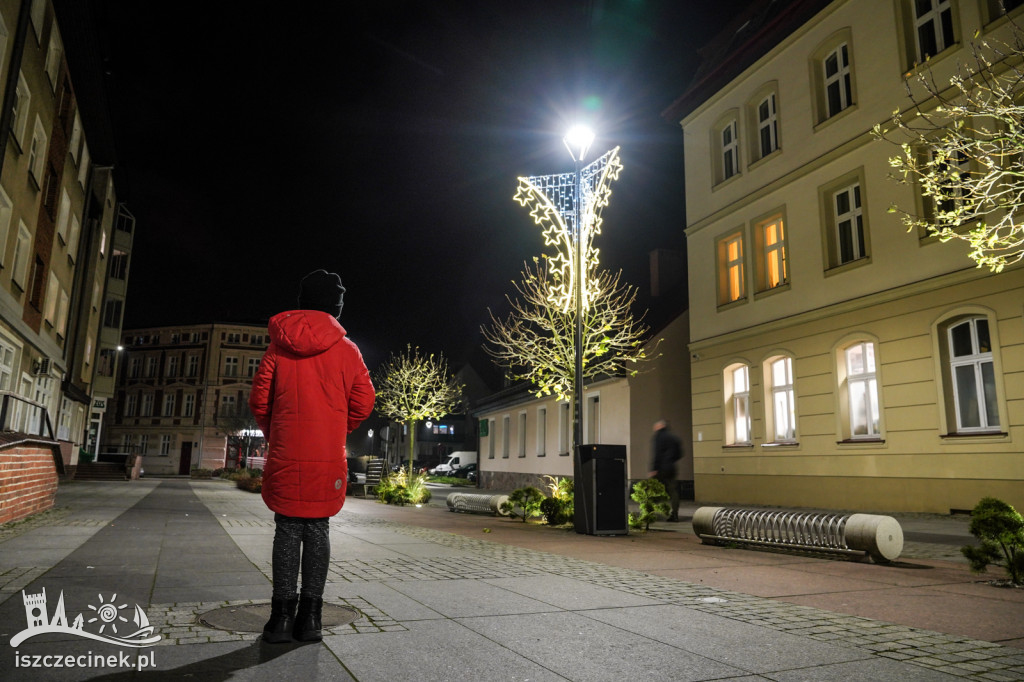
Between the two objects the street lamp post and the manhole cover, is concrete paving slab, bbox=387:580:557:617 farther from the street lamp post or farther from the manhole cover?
the street lamp post

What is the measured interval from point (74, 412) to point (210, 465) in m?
33.4

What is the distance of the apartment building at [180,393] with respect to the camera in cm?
6347

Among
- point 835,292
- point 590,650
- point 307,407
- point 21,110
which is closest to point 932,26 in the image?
point 835,292

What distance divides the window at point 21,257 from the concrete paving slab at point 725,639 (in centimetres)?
1842

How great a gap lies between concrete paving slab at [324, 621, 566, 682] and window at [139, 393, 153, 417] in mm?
70409

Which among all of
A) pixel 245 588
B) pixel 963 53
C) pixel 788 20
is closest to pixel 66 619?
pixel 245 588

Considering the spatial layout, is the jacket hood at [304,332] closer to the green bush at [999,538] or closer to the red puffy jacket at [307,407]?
the red puffy jacket at [307,407]

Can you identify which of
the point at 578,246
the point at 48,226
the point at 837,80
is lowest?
the point at 578,246

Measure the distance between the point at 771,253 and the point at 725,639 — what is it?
15.9m

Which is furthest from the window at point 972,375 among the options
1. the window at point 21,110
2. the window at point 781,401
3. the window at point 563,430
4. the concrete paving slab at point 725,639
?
the window at point 21,110

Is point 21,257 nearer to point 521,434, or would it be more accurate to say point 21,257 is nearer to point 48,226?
point 48,226

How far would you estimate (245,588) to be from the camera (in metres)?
5.58

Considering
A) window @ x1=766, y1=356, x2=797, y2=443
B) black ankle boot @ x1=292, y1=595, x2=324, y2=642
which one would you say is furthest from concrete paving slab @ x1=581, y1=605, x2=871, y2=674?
window @ x1=766, y1=356, x2=797, y2=443

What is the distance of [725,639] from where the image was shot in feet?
13.9
